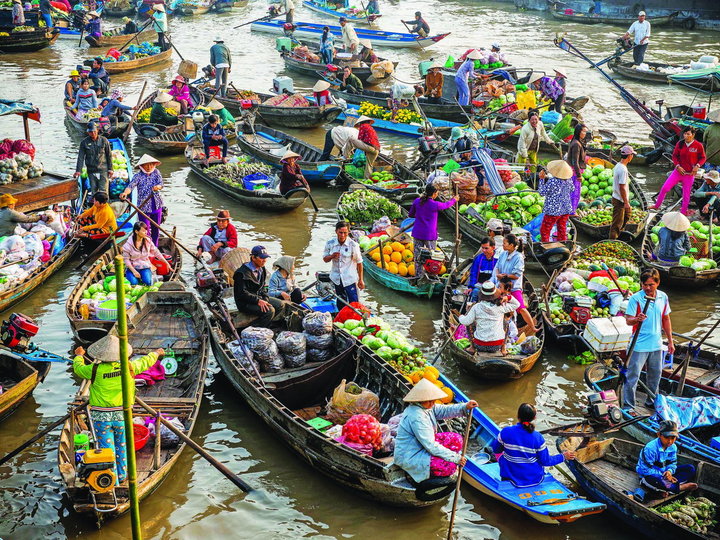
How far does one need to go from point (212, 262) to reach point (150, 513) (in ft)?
15.9

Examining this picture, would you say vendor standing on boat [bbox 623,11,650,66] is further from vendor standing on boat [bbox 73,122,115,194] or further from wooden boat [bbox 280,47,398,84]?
vendor standing on boat [bbox 73,122,115,194]

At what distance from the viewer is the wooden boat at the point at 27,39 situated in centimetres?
2991

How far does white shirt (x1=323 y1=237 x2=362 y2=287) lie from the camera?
416 inches

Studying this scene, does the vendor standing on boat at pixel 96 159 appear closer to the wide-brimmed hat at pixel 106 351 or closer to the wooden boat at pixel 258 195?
the wooden boat at pixel 258 195

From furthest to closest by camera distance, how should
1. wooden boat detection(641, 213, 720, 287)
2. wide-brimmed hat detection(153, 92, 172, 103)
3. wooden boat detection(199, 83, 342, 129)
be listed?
wooden boat detection(199, 83, 342, 129) < wide-brimmed hat detection(153, 92, 172, 103) < wooden boat detection(641, 213, 720, 287)

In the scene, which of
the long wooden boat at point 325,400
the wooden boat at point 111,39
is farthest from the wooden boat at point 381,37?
the long wooden boat at point 325,400

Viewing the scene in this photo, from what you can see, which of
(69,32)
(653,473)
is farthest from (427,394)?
(69,32)

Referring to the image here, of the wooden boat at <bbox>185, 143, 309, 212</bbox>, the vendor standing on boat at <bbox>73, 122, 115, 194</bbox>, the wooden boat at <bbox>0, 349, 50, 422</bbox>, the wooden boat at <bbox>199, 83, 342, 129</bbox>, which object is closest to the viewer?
the wooden boat at <bbox>0, 349, 50, 422</bbox>

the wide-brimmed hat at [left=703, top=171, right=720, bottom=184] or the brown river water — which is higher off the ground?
the wide-brimmed hat at [left=703, top=171, right=720, bottom=184]

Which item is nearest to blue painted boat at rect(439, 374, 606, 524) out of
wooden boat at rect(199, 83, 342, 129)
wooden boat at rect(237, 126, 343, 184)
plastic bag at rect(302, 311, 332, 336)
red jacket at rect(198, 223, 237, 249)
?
plastic bag at rect(302, 311, 332, 336)

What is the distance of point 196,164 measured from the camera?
16906 mm

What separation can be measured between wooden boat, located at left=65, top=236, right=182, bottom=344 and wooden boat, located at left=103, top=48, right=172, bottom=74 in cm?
1565

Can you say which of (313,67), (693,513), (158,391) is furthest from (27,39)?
(693,513)

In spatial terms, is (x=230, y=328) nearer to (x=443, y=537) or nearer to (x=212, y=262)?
(x=212, y=262)
